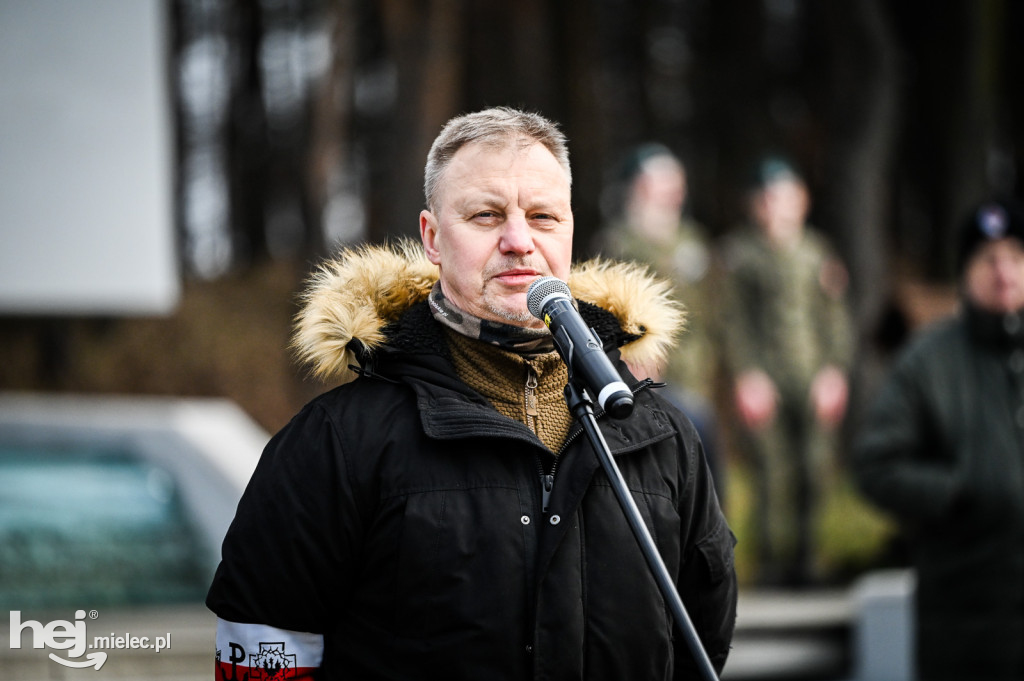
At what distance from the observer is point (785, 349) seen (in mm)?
6500

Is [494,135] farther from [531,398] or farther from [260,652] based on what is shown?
[260,652]

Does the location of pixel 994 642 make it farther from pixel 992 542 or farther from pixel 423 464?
pixel 423 464

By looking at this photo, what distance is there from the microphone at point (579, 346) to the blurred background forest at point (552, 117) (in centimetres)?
68

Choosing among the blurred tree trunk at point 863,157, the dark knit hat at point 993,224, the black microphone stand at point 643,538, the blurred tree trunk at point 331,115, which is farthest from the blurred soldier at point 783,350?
the blurred tree trunk at point 331,115

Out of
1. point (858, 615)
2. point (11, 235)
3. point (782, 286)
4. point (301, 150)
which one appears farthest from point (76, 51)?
point (301, 150)

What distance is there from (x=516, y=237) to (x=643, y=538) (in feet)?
1.96

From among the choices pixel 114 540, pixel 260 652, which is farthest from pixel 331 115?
pixel 260 652

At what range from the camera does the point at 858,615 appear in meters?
6.30

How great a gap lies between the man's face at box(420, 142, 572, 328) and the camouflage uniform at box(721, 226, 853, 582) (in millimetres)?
4261

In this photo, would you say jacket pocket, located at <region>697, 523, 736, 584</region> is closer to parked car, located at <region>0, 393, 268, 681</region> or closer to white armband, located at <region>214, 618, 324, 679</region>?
white armband, located at <region>214, 618, 324, 679</region>

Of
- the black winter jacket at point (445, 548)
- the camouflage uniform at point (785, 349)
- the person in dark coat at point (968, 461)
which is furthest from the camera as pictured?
the camouflage uniform at point (785, 349)

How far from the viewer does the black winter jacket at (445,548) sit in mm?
2035

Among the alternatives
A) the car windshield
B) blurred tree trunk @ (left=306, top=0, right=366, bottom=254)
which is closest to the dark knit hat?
the car windshield

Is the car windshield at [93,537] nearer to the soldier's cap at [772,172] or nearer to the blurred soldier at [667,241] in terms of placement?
the blurred soldier at [667,241]
